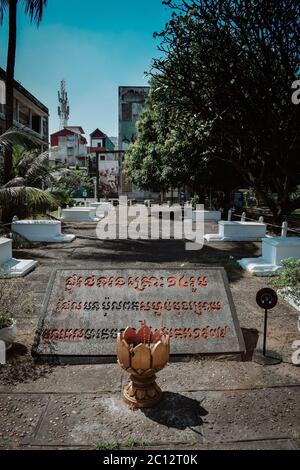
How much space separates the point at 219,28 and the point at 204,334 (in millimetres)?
11142

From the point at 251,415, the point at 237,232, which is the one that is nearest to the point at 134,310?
the point at 251,415

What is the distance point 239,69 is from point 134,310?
1063cm

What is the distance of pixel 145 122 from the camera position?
27203 mm

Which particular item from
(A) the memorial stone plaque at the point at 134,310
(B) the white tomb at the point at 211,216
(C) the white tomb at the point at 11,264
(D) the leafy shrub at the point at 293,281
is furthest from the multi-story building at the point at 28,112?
(D) the leafy shrub at the point at 293,281

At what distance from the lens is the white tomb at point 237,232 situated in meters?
16.3

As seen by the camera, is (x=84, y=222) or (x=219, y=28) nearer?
(x=219, y=28)

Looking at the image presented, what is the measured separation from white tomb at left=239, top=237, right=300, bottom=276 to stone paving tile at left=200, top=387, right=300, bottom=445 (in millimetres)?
5817

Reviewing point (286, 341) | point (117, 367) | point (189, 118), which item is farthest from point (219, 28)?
point (117, 367)

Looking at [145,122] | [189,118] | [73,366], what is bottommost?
[73,366]

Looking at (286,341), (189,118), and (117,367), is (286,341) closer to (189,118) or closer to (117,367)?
(117,367)

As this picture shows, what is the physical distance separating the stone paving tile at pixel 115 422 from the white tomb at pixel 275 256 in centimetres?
647

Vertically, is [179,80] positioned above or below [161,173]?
above

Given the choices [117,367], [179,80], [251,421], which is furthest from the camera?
[179,80]

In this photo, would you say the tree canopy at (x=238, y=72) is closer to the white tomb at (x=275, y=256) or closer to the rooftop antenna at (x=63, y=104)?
the white tomb at (x=275, y=256)
